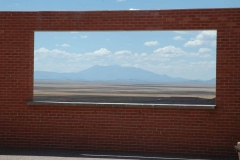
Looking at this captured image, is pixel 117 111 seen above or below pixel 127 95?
above

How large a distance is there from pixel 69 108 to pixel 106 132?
40.2 inches

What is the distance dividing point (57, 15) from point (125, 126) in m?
3.01

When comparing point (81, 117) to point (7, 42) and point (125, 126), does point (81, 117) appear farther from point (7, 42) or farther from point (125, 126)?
point (7, 42)

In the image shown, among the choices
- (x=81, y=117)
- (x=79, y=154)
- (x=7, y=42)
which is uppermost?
(x=7, y=42)

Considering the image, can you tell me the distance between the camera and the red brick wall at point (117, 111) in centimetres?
984

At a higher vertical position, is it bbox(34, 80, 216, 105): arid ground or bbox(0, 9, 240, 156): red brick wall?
bbox(0, 9, 240, 156): red brick wall

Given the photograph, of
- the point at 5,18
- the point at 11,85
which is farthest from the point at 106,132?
the point at 5,18

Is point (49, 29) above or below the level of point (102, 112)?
above

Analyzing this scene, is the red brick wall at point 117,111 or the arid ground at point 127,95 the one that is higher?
the red brick wall at point 117,111

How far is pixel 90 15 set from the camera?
10.4 meters

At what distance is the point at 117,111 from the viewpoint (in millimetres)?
10266

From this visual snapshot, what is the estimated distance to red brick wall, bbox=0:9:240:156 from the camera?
984 cm

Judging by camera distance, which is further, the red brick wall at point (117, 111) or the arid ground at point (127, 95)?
the arid ground at point (127, 95)

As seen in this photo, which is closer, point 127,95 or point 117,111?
point 117,111
